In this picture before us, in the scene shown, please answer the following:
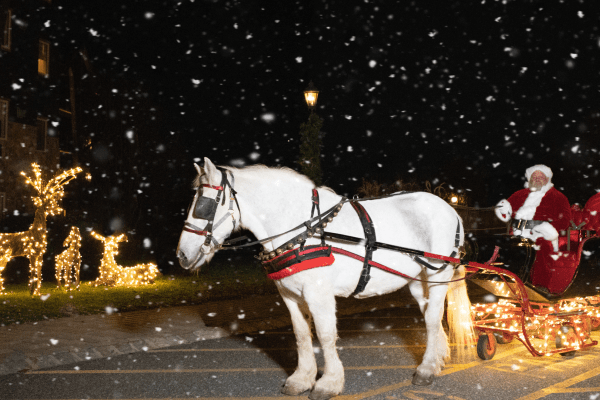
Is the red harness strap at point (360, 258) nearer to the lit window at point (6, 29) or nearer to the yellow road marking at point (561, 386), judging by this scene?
the yellow road marking at point (561, 386)

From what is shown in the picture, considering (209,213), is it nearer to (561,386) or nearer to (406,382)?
(406,382)

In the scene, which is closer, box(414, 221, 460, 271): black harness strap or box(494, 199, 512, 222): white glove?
box(414, 221, 460, 271): black harness strap

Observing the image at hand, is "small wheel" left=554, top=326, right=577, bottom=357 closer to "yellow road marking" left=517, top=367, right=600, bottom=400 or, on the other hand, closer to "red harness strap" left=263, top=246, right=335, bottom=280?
"yellow road marking" left=517, top=367, right=600, bottom=400

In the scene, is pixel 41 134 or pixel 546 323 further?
pixel 41 134

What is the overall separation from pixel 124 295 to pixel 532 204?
27.2 feet

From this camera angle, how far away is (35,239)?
33.0 ft

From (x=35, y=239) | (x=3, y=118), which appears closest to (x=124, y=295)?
(x=35, y=239)

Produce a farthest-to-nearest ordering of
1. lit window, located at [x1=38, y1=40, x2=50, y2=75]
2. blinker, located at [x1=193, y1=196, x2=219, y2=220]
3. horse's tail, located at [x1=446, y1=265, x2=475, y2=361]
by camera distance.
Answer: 1. lit window, located at [x1=38, y1=40, x2=50, y2=75]
2. horse's tail, located at [x1=446, y1=265, x2=475, y2=361]
3. blinker, located at [x1=193, y1=196, x2=219, y2=220]

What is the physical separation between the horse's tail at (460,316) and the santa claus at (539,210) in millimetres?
914

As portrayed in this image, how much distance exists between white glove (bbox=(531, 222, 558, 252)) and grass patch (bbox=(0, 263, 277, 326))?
661cm

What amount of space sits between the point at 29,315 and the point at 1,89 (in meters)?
12.4

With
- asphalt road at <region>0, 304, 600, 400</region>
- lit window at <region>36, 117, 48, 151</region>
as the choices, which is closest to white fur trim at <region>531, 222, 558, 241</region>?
asphalt road at <region>0, 304, 600, 400</region>

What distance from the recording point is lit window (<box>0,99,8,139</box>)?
17.7 metres

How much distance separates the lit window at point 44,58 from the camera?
20.9 m
